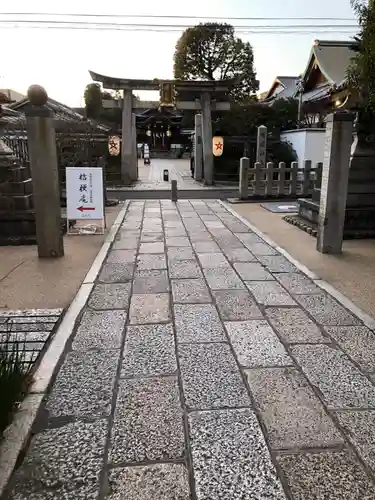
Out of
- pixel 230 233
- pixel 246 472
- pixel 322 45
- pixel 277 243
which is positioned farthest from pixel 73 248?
pixel 322 45

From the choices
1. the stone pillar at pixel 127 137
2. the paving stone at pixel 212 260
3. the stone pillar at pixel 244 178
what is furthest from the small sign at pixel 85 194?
the stone pillar at pixel 127 137

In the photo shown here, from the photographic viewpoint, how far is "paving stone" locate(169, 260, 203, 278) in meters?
4.64

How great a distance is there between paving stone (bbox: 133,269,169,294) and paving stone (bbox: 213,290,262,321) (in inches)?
24.0

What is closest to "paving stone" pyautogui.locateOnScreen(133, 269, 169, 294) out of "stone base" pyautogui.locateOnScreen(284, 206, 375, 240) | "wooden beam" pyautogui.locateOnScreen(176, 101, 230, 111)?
"stone base" pyautogui.locateOnScreen(284, 206, 375, 240)

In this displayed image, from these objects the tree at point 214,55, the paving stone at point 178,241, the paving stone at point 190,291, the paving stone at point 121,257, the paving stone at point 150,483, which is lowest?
the paving stone at point 150,483

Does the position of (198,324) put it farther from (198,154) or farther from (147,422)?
(198,154)

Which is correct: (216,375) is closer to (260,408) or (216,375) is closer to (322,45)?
(260,408)

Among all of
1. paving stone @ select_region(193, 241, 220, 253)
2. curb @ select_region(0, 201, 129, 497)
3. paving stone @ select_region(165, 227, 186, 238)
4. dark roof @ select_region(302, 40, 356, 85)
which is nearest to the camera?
curb @ select_region(0, 201, 129, 497)

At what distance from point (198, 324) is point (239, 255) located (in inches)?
98.5

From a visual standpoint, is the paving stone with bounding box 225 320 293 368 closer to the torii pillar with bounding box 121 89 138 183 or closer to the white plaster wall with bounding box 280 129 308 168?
the torii pillar with bounding box 121 89 138 183

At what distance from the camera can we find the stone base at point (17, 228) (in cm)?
614

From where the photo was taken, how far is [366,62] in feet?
17.2

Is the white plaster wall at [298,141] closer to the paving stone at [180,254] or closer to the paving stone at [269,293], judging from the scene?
the paving stone at [180,254]

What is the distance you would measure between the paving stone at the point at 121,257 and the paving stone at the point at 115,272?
5.2 inches
